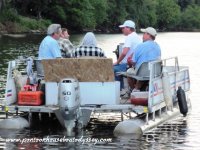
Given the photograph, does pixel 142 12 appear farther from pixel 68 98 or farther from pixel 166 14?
pixel 68 98

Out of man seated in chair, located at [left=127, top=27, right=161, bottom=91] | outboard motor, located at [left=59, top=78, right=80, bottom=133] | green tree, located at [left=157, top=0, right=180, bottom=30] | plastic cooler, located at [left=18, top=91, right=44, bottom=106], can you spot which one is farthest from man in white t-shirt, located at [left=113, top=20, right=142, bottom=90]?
green tree, located at [left=157, top=0, right=180, bottom=30]

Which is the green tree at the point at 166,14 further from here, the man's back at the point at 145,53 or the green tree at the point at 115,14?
the man's back at the point at 145,53

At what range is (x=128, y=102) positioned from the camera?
1354 cm

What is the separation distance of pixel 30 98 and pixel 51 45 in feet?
4.83

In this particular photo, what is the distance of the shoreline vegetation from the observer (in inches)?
3351

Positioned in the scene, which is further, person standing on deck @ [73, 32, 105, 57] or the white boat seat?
person standing on deck @ [73, 32, 105, 57]

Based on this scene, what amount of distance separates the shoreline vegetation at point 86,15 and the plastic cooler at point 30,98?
6566cm

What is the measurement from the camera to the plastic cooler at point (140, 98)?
1303 cm

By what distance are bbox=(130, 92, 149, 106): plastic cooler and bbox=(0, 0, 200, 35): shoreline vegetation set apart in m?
66.2

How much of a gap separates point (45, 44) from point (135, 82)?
86.3 inches

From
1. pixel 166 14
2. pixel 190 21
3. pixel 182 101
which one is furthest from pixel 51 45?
pixel 190 21

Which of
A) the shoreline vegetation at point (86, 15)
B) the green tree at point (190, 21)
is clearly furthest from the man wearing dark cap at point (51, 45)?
the green tree at point (190, 21)

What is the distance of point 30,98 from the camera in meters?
13.1

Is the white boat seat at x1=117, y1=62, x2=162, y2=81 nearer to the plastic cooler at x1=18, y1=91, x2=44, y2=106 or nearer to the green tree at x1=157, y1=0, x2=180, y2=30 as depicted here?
the plastic cooler at x1=18, y1=91, x2=44, y2=106
